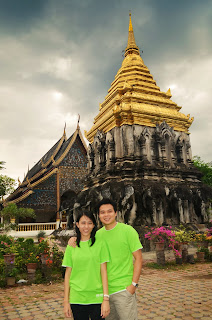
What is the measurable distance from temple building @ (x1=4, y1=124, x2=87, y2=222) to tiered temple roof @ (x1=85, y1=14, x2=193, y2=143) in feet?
18.0

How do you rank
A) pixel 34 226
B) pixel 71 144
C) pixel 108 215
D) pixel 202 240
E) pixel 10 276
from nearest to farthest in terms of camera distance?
pixel 108 215 < pixel 10 276 < pixel 202 240 < pixel 34 226 < pixel 71 144

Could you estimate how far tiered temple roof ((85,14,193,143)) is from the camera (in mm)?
11562

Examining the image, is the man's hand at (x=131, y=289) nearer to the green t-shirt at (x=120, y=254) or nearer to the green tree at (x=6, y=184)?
the green t-shirt at (x=120, y=254)

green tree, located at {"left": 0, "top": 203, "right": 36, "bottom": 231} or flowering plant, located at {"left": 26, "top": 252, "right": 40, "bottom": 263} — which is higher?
green tree, located at {"left": 0, "top": 203, "right": 36, "bottom": 231}

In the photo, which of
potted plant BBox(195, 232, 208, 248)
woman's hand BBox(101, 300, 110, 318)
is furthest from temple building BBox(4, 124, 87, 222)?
Answer: woman's hand BBox(101, 300, 110, 318)

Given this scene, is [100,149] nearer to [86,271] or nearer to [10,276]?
[10,276]

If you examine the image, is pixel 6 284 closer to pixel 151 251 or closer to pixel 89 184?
pixel 151 251

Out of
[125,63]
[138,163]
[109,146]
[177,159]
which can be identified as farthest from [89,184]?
[125,63]

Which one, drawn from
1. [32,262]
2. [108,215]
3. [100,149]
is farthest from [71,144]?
[108,215]

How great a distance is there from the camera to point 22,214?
15383 mm

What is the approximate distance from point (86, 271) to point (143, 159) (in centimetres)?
909

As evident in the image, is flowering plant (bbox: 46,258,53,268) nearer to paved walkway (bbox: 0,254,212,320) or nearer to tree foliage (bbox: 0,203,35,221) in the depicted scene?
paved walkway (bbox: 0,254,212,320)

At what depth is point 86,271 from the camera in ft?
6.83

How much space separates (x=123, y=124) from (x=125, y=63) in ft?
17.1
